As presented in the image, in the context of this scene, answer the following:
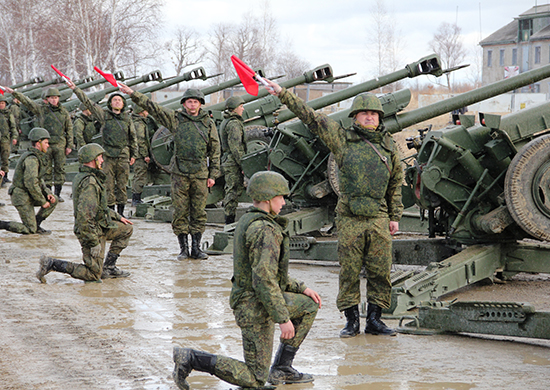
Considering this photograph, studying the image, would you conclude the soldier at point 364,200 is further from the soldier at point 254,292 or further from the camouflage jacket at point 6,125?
the camouflage jacket at point 6,125

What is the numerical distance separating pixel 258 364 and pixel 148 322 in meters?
1.88

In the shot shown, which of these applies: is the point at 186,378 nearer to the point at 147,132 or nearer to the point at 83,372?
the point at 83,372

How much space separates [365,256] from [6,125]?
12.0 m

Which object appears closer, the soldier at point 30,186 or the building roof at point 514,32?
the soldier at point 30,186

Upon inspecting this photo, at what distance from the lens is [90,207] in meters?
7.08

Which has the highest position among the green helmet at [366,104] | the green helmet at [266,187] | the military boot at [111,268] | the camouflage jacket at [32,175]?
the green helmet at [366,104]

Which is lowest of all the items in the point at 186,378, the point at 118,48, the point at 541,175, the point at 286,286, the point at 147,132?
the point at 186,378

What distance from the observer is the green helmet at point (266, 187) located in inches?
161

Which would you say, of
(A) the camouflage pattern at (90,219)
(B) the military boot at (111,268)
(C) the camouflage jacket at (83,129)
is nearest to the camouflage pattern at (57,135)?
(C) the camouflage jacket at (83,129)

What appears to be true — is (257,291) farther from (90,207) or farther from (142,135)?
(142,135)

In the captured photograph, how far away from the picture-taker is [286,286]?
4.29 meters

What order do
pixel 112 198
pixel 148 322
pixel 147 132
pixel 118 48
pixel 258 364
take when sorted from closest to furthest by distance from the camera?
1. pixel 258 364
2. pixel 148 322
3. pixel 112 198
4. pixel 147 132
5. pixel 118 48

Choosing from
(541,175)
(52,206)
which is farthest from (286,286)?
(52,206)

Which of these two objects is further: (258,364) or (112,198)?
(112,198)
